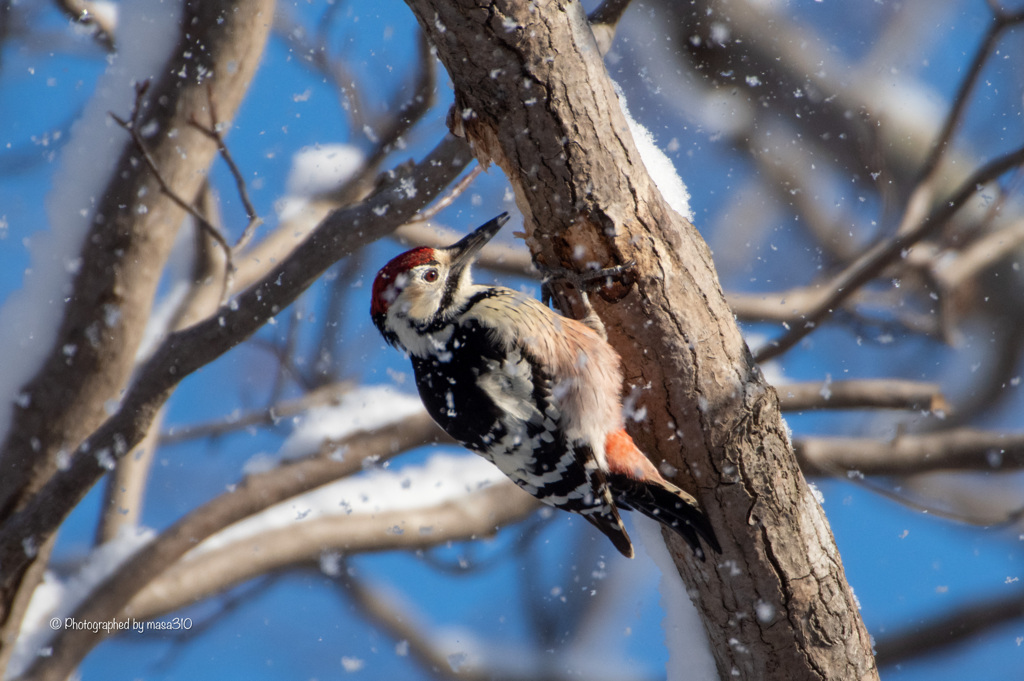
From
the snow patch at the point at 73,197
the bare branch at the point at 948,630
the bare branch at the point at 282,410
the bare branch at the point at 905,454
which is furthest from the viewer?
the bare branch at the point at 948,630

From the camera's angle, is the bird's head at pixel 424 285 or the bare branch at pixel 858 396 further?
the bare branch at pixel 858 396

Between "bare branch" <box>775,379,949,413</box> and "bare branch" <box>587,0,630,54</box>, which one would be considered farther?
"bare branch" <box>775,379,949,413</box>

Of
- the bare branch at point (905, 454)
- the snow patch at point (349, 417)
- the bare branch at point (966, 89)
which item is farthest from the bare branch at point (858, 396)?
the snow patch at point (349, 417)

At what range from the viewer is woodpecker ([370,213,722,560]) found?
1295 millimetres

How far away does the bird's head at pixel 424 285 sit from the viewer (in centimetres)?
135

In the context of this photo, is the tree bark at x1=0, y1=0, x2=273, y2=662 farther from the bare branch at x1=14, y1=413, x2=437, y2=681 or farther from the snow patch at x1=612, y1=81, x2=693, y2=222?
the snow patch at x1=612, y1=81, x2=693, y2=222

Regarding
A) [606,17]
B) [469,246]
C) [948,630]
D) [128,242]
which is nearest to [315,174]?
[128,242]

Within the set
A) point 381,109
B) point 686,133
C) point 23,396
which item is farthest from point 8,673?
point 686,133

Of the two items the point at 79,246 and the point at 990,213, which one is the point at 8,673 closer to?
the point at 79,246

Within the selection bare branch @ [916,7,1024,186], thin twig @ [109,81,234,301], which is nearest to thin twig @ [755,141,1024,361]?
bare branch @ [916,7,1024,186]

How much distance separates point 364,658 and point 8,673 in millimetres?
1336

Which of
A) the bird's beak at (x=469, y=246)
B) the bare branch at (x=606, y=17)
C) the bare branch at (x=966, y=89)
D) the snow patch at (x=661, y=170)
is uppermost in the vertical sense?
the bare branch at (x=966, y=89)

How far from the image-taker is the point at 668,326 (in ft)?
4.20

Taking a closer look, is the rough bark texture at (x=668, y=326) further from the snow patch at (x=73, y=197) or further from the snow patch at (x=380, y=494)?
the snow patch at (x=73, y=197)
